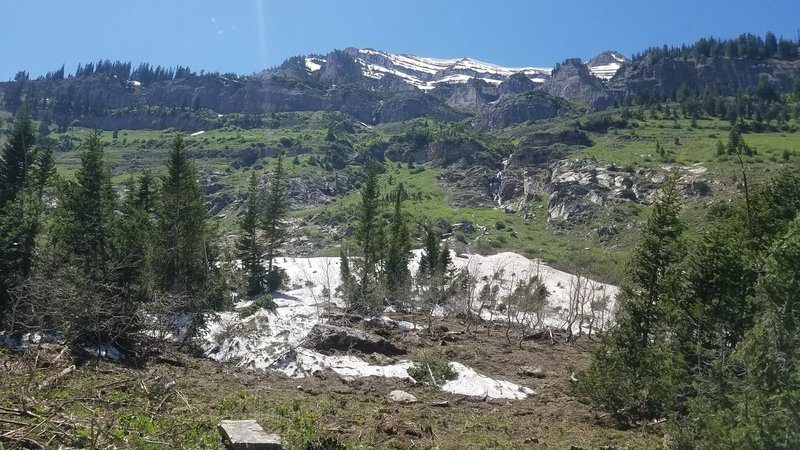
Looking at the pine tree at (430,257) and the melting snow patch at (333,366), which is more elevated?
the pine tree at (430,257)

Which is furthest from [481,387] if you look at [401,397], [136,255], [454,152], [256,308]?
[454,152]

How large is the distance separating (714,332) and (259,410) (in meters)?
14.3

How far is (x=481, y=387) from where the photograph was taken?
71.1 feet

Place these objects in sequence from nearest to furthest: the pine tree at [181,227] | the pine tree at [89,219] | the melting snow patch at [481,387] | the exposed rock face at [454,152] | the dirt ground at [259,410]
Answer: the dirt ground at [259,410] → the melting snow patch at [481,387] → the pine tree at [89,219] → the pine tree at [181,227] → the exposed rock face at [454,152]

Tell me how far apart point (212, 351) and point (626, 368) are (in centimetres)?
1850

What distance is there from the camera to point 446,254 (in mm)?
61250

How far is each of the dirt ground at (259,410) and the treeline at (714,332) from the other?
5.09 ft

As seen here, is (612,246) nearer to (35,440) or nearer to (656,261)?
(656,261)

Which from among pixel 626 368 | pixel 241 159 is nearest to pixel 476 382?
pixel 626 368

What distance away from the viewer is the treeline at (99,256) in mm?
17391

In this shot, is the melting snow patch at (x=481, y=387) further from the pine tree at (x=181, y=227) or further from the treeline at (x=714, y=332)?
the pine tree at (x=181, y=227)

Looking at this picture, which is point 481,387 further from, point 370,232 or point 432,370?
point 370,232

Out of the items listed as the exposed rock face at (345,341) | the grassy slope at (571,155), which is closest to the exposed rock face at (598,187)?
the grassy slope at (571,155)

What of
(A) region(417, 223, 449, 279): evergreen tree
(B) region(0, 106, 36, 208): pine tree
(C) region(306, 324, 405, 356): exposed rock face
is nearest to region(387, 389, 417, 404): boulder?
(C) region(306, 324, 405, 356): exposed rock face
